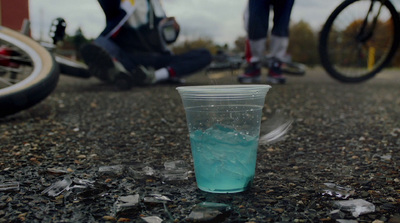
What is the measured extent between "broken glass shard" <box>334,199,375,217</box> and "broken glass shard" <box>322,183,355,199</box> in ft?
0.23

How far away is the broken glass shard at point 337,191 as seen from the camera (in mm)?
1317

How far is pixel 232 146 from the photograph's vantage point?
1.26 meters

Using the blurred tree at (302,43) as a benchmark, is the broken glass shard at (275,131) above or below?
below

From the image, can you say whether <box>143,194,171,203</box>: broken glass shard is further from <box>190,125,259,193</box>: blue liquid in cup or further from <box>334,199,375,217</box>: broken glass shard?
<box>334,199,375,217</box>: broken glass shard

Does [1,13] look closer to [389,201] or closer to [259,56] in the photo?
[259,56]

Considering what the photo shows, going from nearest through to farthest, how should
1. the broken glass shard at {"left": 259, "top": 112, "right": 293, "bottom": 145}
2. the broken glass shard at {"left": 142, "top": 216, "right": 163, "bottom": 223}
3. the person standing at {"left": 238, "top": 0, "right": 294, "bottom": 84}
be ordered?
the broken glass shard at {"left": 142, "top": 216, "right": 163, "bottom": 223} < the broken glass shard at {"left": 259, "top": 112, "right": 293, "bottom": 145} < the person standing at {"left": 238, "top": 0, "right": 294, "bottom": 84}

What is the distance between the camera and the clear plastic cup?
1256mm

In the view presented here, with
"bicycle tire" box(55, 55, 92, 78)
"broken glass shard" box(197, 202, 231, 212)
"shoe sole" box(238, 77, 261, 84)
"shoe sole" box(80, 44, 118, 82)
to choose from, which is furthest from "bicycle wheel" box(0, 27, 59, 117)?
"shoe sole" box(238, 77, 261, 84)

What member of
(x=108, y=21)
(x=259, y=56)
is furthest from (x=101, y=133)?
(x=259, y=56)

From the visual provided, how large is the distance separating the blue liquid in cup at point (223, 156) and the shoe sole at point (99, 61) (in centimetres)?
256

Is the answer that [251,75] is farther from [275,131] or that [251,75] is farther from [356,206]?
[356,206]

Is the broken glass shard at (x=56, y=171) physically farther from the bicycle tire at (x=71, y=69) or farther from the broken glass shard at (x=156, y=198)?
the bicycle tire at (x=71, y=69)

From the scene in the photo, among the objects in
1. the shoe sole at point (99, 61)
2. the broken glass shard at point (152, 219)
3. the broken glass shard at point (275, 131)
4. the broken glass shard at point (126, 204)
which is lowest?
the broken glass shard at point (152, 219)

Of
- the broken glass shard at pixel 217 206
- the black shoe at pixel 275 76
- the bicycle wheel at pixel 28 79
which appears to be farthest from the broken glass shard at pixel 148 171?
the black shoe at pixel 275 76
